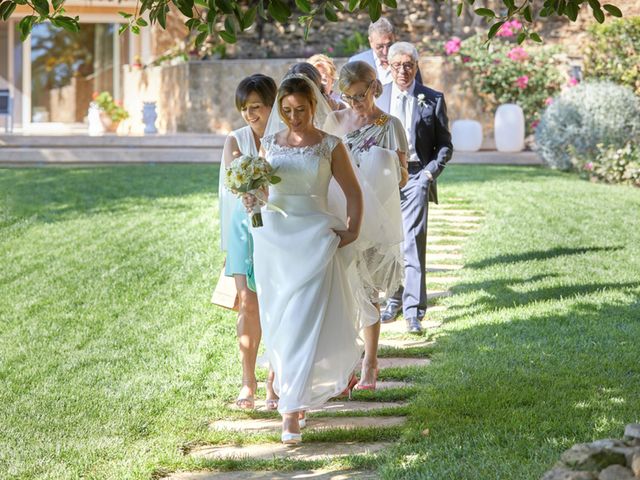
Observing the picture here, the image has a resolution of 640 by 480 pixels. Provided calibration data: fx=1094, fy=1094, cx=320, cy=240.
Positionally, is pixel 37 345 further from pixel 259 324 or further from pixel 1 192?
pixel 1 192

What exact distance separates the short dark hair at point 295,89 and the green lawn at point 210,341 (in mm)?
1592

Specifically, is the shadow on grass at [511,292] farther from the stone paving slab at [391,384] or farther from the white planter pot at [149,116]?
the white planter pot at [149,116]

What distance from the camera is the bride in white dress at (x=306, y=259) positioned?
5102mm

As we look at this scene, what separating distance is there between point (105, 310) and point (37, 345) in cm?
108

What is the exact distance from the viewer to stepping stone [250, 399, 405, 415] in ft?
18.3

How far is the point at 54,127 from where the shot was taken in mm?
25906

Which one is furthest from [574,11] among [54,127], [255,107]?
[54,127]

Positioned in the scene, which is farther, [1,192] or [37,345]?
[1,192]

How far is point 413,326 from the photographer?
7398mm

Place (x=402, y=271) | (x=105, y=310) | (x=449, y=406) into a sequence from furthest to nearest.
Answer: (x=105, y=310)
(x=402, y=271)
(x=449, y=406)

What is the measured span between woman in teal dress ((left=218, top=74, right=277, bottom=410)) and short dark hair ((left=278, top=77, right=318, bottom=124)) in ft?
1.60

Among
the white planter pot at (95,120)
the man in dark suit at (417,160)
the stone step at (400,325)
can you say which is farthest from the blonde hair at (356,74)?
the white planter pot at (95,120)

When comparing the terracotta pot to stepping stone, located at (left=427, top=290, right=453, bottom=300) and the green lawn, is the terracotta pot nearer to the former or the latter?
the green lawn

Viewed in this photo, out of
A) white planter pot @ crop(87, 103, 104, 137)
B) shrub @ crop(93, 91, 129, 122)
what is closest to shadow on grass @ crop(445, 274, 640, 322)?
white planter pot @ crop(87, 103, 104, 137)
